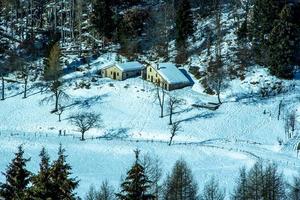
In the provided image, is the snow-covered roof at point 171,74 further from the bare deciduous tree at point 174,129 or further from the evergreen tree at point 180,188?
the evergreen tree at point 180,188

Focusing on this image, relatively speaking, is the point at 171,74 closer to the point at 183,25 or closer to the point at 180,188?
the point at 183,25

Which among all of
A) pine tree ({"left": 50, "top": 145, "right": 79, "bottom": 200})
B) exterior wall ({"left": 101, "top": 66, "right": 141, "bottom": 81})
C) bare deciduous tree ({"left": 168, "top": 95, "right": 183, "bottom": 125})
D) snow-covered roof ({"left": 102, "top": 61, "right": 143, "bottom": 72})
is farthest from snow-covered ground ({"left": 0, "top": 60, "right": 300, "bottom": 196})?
pine tree ({"left": 50, "top": 145, "right": 79, "bottom": 200})

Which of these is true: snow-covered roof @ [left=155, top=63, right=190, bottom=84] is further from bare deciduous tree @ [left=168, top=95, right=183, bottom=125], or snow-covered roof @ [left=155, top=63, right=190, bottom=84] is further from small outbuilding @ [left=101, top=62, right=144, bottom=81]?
small outbuilding @ [left=101, top=62, right=144, bottom=81]

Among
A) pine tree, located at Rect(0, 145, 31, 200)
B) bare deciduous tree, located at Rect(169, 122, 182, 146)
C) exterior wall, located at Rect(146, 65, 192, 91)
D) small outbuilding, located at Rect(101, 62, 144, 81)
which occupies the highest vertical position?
small outbuilding, located at Rect(101, 62, 144, 81)

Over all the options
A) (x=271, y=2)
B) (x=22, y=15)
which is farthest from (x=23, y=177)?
(x=22, y=15)

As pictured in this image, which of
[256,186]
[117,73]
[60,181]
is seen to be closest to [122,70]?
[117,73]

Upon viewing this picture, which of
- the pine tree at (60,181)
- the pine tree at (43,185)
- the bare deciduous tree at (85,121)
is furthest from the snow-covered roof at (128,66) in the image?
the pine tree at (43,185)
